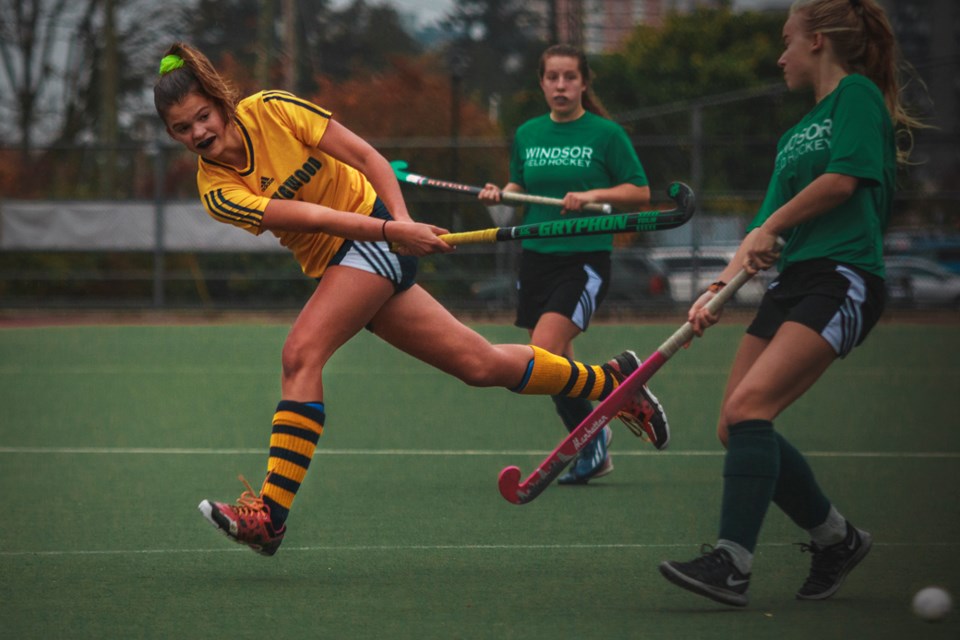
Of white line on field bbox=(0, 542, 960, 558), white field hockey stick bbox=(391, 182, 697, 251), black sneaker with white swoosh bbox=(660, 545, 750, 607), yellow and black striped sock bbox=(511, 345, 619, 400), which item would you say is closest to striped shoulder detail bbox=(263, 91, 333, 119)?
white field hockey stick bbox=(391, 182, 697, 251)

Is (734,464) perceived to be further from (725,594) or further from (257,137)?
(257,137)

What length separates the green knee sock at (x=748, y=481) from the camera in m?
3.91

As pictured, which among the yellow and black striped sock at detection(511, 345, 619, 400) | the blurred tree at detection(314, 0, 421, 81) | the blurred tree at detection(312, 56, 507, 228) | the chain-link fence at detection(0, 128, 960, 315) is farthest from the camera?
the blurred tree at detection(314, 0, 421, 81)

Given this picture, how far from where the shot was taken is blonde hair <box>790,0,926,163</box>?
403cm

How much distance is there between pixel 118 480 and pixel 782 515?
2934 mm

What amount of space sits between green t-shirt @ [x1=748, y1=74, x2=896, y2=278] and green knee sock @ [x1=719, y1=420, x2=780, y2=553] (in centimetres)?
52

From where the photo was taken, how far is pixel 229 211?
439 cm

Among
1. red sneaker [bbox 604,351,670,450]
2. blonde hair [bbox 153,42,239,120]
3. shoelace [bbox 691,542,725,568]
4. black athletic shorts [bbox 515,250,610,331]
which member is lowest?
shoelace [bbox 691,542,725,568]

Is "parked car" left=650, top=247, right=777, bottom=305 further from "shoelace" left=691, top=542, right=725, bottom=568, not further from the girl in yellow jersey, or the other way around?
"shoelace" left=691, top=542, right=725, bottom=568

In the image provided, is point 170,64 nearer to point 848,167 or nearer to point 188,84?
point 188,84

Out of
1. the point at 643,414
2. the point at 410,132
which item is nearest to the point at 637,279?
the point at 410,132

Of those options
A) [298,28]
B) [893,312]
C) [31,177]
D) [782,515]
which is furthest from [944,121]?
[782,515]

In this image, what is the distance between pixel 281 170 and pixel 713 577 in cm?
187

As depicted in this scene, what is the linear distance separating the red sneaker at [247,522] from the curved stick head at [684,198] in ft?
5.07
